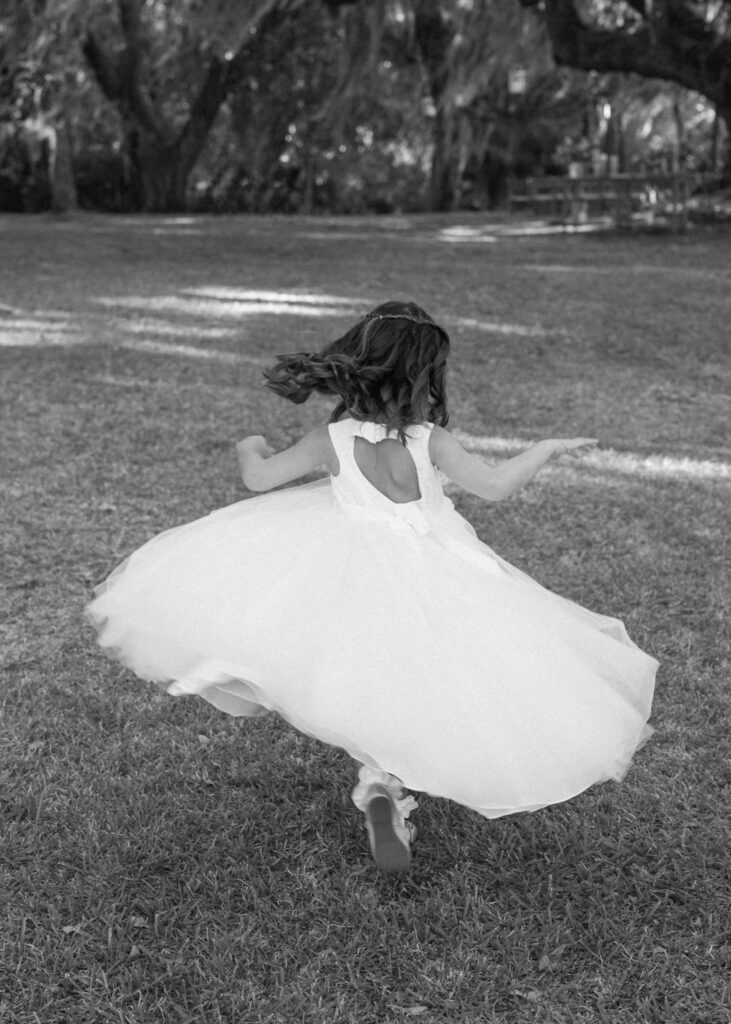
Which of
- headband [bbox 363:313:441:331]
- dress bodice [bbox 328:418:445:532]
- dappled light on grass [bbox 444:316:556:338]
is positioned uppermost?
headband [bbox 363:313:441:331]

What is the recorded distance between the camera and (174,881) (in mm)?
2879

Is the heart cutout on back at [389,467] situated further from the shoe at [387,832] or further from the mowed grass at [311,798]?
the mowed grass at [311,798]

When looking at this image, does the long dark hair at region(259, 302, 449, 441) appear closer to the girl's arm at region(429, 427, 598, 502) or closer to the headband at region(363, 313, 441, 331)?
the headband at region(363, 313, 441, 331)

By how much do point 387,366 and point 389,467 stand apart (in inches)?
10.0

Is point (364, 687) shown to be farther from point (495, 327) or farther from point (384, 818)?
point (495, 327)

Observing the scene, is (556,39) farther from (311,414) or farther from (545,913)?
(545,913)

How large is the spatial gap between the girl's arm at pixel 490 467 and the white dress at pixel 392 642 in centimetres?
5

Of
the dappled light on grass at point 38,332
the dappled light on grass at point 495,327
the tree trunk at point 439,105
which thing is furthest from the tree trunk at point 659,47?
the dappled light on grass at point 38,332

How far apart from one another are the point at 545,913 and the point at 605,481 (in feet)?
12.5

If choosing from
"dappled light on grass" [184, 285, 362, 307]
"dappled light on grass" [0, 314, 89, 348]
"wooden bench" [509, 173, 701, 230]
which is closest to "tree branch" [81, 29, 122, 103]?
"wooden bench" [509, 173, 701, 230]

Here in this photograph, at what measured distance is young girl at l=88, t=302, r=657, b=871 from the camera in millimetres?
2596

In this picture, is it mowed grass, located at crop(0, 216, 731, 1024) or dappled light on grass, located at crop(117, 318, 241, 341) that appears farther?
dappled light on grass, located at crop(117, 318, 241, 341)

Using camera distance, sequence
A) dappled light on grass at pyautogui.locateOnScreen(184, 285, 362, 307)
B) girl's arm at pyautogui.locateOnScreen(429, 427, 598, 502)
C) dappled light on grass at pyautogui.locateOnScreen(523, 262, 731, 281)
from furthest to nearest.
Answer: dappled light on grass at pyautogui.locateOnScreen(523, 262, 731, 281) → dappled light on grass at pyautogui.locateOnScreen(184, 285, 362, 307) → girl's arm at pyautogui.locateOnScreen(429, 427, 598, 502)

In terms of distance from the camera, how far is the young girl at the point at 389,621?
260 cm
